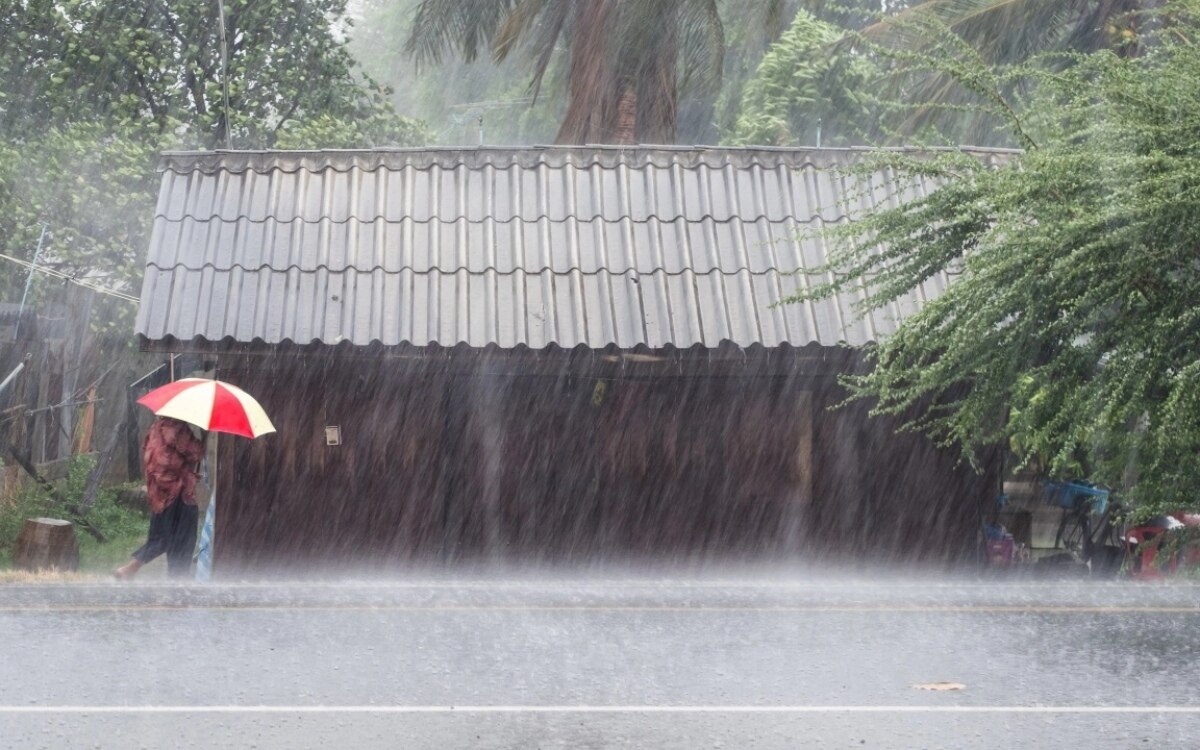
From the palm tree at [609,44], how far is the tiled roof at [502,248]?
7693mm

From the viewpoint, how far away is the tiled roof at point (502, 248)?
33.7 ft

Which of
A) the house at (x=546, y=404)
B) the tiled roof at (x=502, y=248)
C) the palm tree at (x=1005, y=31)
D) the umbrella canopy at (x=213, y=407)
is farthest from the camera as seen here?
the palm tree at (x=1005, y=31)

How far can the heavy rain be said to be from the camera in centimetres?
477

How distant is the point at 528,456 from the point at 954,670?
6182mm

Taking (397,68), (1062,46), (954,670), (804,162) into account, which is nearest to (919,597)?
(954,670)

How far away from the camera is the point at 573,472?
35.8ft

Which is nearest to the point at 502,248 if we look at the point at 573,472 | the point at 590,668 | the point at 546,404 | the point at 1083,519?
the point at 546,404

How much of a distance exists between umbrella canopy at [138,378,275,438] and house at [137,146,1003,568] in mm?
615

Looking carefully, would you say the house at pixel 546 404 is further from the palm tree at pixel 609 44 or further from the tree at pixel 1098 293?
the palm tree at pixel 609 44

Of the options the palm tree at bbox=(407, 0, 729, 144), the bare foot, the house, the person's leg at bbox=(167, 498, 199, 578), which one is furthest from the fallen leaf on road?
the palm tree at bbox=(407, 0, 729, 144)

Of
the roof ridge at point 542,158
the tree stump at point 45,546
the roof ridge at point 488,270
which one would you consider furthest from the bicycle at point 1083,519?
the tree stump at point 45,546

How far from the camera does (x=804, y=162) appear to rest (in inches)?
485

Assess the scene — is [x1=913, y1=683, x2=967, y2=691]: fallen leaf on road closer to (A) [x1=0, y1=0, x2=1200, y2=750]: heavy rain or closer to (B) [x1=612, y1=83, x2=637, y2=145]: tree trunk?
(A) [x1=0, y1=0, x2=1200, y2=750]: heavy rain

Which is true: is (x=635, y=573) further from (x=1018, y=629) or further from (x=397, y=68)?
(x=397, y=68)
